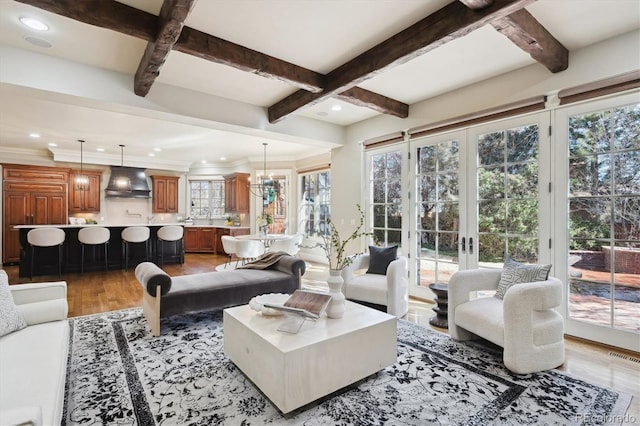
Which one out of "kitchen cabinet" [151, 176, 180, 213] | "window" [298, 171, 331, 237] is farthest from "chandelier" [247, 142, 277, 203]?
"kitchen cabinet" [151, 176, 180, 213]

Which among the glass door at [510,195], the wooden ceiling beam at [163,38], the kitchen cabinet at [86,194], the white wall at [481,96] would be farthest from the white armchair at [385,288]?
the kitchen cabinet at [86,194]

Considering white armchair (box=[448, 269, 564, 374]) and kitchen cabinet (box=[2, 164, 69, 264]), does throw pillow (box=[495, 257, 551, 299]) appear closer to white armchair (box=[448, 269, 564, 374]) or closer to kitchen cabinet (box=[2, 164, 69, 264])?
white armchair (box=[448, 269, 564, 374])

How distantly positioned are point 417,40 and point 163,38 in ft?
6.48

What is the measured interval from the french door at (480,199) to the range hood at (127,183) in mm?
7339

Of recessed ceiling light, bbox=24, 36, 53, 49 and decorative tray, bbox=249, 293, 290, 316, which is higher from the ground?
recessed ceiling light, bbox=24, 36, 53, 49

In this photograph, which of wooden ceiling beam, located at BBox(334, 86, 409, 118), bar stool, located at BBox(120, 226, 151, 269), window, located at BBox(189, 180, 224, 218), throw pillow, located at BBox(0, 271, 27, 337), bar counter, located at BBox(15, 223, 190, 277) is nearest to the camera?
throw pillow, located at BBox(0, 271, 27, 337)

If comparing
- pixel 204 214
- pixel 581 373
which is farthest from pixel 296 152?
pixel 581 373

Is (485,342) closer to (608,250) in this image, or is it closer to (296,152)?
(608,250)

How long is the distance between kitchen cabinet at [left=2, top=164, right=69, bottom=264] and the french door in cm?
807

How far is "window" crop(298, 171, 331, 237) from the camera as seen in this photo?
739 centimetres

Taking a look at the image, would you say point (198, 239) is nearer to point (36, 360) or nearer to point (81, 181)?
point (81, 181)

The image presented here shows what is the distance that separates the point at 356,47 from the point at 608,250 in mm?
2943

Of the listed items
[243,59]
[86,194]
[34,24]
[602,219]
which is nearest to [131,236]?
[86,194]

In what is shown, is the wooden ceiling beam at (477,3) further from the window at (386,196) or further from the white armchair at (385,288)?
the window at (386,196)
